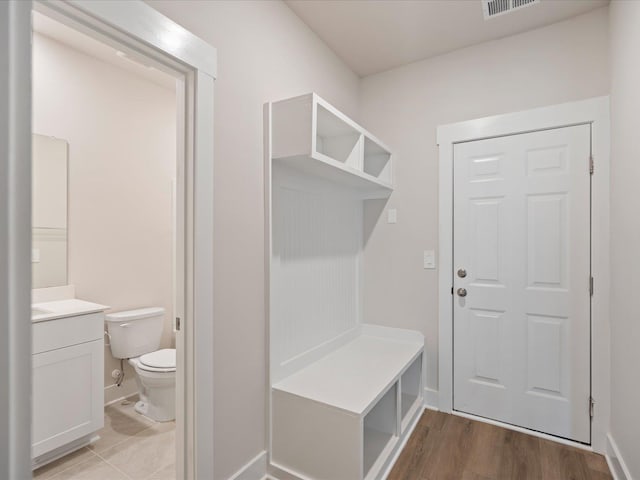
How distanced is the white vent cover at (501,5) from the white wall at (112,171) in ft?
8.21

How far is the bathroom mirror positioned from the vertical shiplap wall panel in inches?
61.9

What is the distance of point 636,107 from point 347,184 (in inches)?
60.7

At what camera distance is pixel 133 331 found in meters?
2.67

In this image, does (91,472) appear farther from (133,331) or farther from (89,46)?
(89,46)

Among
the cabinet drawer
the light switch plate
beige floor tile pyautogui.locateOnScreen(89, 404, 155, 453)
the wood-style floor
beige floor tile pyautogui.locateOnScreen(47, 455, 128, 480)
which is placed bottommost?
beige floor tile pyautogui.locateOnScreen(47, 455, 128, 480)

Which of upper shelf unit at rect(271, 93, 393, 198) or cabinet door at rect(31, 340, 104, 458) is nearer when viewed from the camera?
upper shelf unit at rect(271, 93, 393, 198)

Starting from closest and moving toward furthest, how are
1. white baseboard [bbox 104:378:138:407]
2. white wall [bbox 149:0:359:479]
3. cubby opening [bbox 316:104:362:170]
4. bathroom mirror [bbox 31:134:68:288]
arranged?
white wall [bbox 149:0:359:479] → cubby opening [bbox 316:104:362:170] → bathroom mirror [bbox 31:134:68:288] → white baseboard [bbox 104:378:138:407]

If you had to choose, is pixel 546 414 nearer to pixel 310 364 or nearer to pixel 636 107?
pixel 310 364

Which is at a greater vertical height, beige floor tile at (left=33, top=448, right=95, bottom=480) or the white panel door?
the white panel door

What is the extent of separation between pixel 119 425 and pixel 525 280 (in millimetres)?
2844

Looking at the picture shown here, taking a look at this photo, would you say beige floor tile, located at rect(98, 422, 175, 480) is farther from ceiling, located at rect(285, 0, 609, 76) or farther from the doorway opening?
ceiling, located at rect(285, 0, 609, 76)

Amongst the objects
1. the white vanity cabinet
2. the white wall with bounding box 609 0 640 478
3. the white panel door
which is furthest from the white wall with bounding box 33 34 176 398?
the white wall with bounding box 609 0 640 478

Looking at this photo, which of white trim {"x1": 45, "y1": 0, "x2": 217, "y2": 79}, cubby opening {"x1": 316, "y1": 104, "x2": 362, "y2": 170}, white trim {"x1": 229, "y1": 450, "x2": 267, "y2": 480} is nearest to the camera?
white trim {"x1": 45, "y1": 0, "x2": 217, "y2": 79}

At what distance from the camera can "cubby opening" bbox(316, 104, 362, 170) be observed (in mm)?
2107
